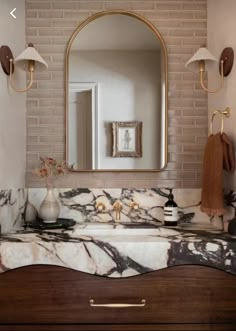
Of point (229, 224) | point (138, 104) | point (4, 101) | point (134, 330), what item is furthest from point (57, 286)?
point (138, 104)

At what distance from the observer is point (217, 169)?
1.58 meters

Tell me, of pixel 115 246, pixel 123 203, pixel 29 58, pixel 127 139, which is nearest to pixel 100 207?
pixel 123 203

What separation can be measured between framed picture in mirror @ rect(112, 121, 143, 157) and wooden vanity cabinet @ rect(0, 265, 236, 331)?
30.3 inches

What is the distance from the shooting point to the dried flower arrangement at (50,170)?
180 centimetres

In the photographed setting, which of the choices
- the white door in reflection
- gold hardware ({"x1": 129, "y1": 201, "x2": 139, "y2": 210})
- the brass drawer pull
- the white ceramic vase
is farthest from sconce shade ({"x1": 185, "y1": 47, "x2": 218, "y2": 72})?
the brass drawer pull

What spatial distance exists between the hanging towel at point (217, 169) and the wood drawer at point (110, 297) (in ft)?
1.16

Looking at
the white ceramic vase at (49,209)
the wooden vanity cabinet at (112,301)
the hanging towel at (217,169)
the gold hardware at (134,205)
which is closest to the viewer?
the wooden vanity cabinet at (112,301)

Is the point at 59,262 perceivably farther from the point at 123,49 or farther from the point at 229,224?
the point at 123,49

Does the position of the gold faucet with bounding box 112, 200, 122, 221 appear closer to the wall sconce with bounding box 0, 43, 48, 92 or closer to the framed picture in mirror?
the framed picture in mirror

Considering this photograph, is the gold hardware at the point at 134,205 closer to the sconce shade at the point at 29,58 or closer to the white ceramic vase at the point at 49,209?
the white ceramic vase at the point at 49,209

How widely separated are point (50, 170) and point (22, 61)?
0.58 meters

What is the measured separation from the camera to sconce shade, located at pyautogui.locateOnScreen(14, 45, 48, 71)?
1631 millimetres

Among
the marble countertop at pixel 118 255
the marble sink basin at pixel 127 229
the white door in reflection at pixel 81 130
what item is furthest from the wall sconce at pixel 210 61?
the marble countertop at pixel 118 255

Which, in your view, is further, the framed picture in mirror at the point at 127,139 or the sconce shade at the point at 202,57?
the framed picture in mirror at the point at 127,139
